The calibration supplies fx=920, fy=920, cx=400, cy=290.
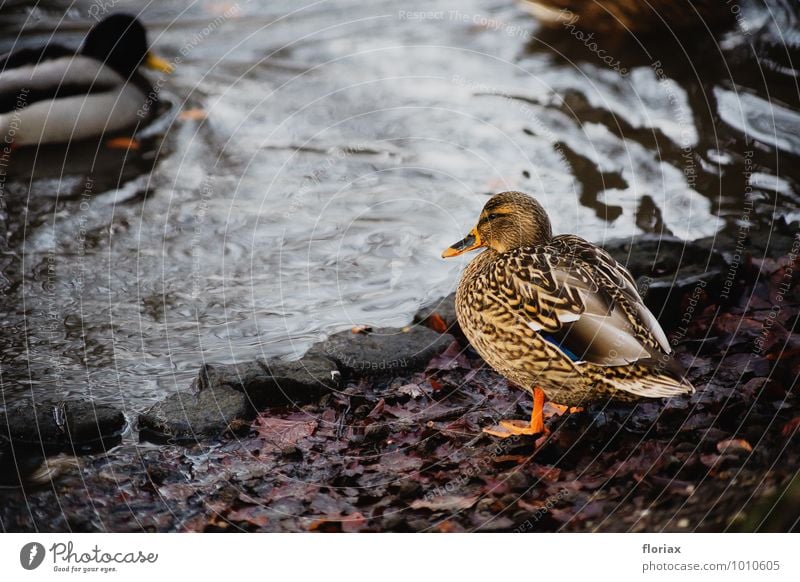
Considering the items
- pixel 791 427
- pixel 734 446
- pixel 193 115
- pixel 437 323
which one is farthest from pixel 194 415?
pixel 193 115

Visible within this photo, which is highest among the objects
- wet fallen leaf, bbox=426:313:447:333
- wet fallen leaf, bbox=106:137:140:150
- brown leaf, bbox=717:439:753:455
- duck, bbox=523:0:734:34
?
duck, bbox=523:0:734:34

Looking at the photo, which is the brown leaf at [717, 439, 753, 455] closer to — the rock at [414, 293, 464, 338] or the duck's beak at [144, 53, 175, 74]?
the rock at [414, 293, 464, 338]

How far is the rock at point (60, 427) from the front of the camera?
3430 mm

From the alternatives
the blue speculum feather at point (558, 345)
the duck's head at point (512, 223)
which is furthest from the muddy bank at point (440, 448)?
the duck's head at point (512, 223)

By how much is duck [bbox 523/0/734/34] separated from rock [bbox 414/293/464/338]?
11.1 ft

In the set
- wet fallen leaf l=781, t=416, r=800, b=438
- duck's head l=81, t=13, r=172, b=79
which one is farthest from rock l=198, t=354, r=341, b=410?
duck's head l=81, t=13, r=172, b=79

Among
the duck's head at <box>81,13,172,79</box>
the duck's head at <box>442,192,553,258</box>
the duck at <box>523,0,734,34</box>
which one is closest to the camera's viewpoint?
the duck's head at <box>442,192,553,258</box>

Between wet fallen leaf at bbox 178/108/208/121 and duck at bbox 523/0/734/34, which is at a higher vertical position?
duck at bbox 523/0/734/34

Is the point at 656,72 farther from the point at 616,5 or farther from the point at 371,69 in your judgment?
the point at 371,69

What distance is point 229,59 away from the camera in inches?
273

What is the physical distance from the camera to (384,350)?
13.2ft

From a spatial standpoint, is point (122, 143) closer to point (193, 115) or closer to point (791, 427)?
point (193, 115)

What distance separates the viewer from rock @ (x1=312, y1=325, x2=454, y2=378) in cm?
395

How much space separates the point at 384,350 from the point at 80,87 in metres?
4.02
